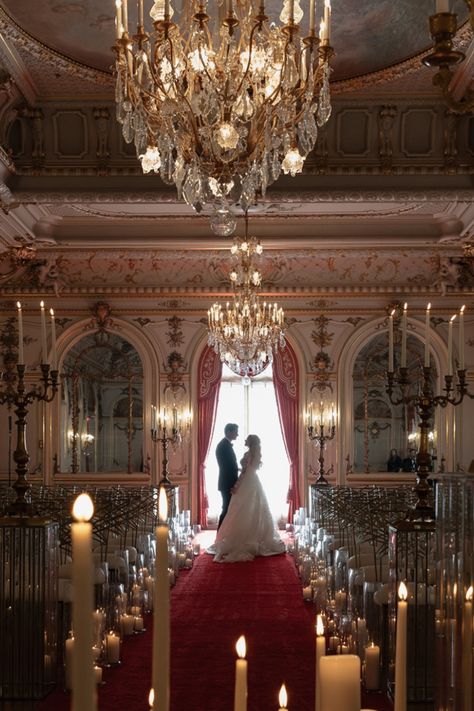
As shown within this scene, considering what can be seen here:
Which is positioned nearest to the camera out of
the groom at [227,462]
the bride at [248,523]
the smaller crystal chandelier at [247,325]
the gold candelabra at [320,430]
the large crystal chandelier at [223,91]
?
the large crystal chandelier at [223,91]

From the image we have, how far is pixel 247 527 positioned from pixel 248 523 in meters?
0.06

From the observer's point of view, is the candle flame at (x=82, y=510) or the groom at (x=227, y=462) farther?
the groom at (x=227, y=462)

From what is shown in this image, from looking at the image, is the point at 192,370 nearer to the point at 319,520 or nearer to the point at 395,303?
the point at 395,303

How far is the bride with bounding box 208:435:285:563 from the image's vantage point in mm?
12914

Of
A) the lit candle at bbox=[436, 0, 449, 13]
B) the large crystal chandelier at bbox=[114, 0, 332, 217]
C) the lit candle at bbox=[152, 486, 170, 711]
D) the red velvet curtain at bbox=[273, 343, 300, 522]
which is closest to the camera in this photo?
the lit candle at bbox=[152, 486, 170, 711]

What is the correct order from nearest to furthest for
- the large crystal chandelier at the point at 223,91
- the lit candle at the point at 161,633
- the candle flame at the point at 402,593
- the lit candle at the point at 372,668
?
the lit candle at the point at 161,633 → the candle flame at the point at 402,593 → the large crystal chandelier at the point at 223,91 → the lit candle at the point at 372,668

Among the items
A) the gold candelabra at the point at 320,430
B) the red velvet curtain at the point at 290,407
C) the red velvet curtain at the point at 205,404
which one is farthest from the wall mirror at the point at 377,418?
the red velvet curtain at the point at 205,404

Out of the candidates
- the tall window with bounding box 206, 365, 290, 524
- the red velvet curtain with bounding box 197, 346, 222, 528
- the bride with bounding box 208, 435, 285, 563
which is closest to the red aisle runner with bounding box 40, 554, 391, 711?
the bride with bounding box 208, 435, 285, 563

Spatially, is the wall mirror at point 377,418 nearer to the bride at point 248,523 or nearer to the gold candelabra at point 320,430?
the gold candelabra at point 320,430

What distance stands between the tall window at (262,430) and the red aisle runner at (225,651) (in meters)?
7.21

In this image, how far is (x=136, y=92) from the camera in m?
5.85

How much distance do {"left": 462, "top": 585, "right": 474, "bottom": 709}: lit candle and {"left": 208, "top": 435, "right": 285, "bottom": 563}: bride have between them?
1004cm

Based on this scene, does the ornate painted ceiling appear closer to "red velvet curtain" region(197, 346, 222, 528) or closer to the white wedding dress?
"red velvet curtain" region(197, 346, 222, 528)

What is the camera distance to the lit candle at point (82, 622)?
0.77m
